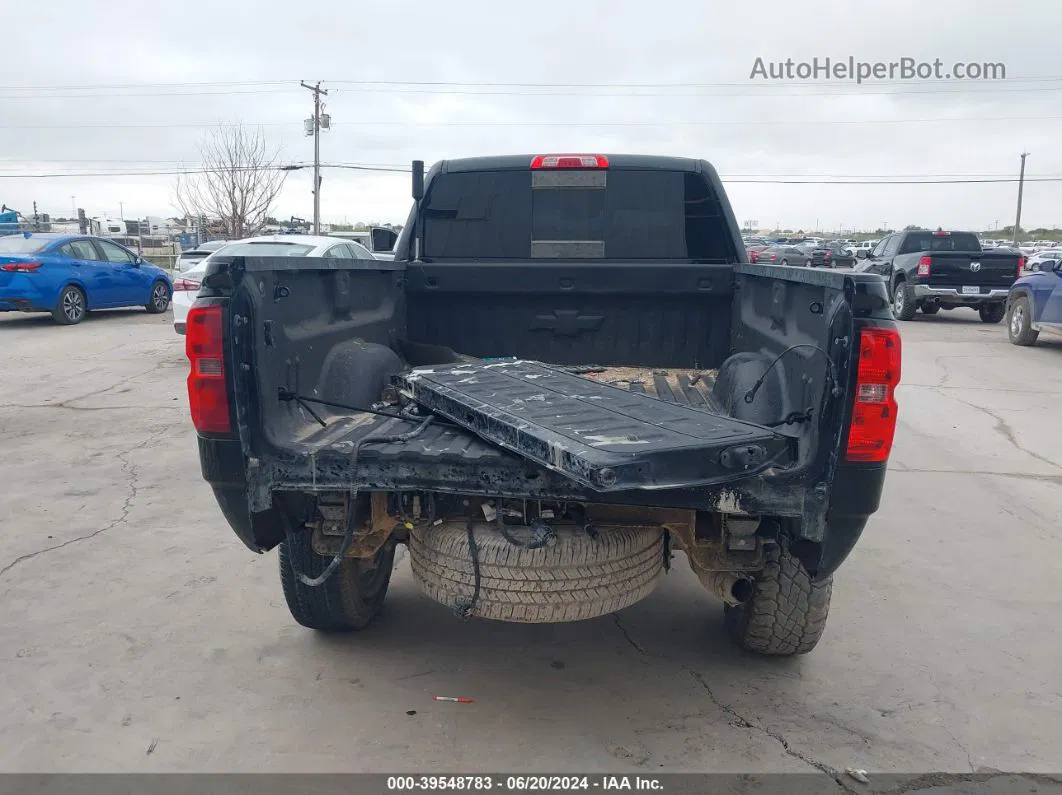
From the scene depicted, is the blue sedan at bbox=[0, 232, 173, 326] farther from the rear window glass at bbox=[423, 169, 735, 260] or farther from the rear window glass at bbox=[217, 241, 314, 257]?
the rear window glass at bbox=[423, 169, 735, 260]

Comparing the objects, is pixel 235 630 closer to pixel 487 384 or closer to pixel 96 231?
pixel 487 384

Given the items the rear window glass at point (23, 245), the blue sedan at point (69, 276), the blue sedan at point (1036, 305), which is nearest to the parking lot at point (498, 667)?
the blue sedan at point (1036, 305)

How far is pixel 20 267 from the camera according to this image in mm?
14281

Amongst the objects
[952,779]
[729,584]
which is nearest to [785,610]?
[729,584]

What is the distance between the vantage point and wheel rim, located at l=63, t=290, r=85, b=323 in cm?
1517

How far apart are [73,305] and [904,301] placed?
16.4 meters

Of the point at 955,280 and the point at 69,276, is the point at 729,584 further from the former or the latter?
the point at 955,280

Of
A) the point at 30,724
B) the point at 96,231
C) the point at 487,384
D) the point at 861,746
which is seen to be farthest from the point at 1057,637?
the point at 96,231

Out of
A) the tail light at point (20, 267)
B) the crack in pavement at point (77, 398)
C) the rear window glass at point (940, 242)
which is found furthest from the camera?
the rear window glass at point (940, 242)

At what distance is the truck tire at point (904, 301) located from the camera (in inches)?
690

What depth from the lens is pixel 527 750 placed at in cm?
297

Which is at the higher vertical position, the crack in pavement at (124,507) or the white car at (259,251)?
the white car at (259,251)

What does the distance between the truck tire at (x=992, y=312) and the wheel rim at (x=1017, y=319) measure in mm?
3559

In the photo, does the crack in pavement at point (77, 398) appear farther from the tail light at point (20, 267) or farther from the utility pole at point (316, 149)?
the utility pole at point (316, 149)
